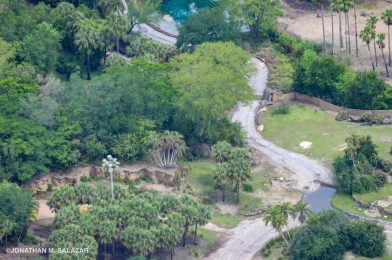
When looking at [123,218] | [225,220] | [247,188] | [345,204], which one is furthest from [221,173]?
[123,218]

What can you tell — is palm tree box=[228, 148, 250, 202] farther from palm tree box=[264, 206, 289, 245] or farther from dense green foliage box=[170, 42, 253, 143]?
palm tree box=[264, 206, 289, 245]

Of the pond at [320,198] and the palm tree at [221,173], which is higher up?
the palm tree at [221,173]

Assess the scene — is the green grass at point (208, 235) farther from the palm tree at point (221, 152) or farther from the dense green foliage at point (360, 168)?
the dense green foliage at point (360, 168)

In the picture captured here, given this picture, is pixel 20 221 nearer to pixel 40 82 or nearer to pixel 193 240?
pixel 193 240

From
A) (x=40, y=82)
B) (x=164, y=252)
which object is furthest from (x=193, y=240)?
(x=40, y=82)

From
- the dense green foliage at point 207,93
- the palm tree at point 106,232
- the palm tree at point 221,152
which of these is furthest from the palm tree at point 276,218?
the dense green foliage at point 207,93

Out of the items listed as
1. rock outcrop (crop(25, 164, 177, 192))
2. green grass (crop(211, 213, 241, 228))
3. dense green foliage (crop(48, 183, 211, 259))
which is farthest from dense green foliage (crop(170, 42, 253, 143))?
dense green foliage (crop(48, 183, 211, 259))

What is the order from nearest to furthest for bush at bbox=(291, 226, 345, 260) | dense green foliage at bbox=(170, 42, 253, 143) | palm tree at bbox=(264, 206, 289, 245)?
bush at bbox=(291, 226, 345, 260), palm tree at bbox=(264, 206, 289, 245), dense green foliage at bbox=(170, 42, 253, 143)
